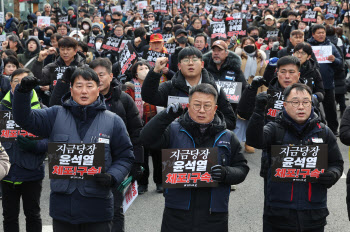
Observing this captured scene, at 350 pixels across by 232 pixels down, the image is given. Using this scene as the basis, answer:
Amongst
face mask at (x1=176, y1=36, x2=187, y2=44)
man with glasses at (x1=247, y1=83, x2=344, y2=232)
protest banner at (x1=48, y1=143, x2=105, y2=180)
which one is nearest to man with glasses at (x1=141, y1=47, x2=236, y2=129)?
man with glasses at (x1=247, y1=83, x2=344, y2=232)

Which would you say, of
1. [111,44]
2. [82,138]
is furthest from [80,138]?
[111,44]

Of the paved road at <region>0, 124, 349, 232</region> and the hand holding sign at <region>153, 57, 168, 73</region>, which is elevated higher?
the hand holding sign at <region>153, 57, 168, 73</region>

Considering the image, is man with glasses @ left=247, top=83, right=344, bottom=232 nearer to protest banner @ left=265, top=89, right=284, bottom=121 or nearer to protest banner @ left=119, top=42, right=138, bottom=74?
protest banner @ left=265, top=89, right=284, bottom=121

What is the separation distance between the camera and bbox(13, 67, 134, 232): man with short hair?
393 cm

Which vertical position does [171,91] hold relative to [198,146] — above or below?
above

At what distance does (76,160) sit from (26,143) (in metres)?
0.96

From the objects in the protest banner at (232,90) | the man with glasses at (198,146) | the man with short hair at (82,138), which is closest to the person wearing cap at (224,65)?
the protest banner at (232,90)

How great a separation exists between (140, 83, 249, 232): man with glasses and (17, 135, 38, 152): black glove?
1.19 meters

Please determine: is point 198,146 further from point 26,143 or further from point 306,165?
point 26,143

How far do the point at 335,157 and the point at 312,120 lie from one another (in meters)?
0.37

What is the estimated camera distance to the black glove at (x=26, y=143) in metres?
4.74

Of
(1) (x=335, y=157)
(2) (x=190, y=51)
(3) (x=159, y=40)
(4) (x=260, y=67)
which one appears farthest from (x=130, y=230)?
(4) (x=260, y=67)

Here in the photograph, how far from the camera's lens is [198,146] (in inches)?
159

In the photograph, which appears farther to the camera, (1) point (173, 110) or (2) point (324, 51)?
(2) point (324, 51)
